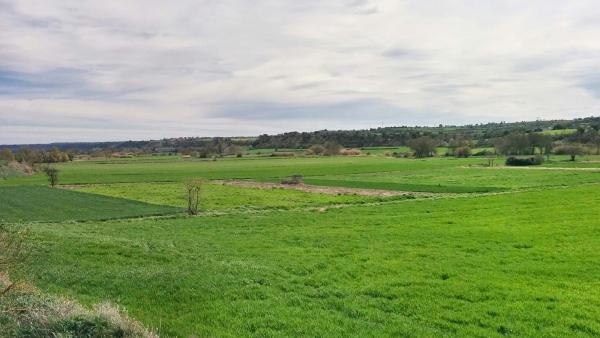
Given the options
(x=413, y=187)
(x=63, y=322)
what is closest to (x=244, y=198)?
(x=413, y=187)

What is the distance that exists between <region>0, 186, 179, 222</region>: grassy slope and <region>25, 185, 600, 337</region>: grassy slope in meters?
14.2

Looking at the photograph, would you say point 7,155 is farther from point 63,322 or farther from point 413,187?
point 63,322

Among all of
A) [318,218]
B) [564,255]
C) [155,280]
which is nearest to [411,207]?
[318,218]

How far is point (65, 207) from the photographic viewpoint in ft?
152

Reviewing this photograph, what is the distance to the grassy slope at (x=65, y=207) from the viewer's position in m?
39.8

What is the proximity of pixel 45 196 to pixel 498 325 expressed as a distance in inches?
2181

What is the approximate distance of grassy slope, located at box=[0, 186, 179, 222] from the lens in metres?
39.8

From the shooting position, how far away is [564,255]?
694 inches

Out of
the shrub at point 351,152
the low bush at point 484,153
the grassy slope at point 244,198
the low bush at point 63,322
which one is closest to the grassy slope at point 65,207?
the grassy slope at point 244,198

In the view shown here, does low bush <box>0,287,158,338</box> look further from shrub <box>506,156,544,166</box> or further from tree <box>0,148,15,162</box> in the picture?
tree <box>0,148,15,162</box>

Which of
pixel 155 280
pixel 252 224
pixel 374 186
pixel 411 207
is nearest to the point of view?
pixel 155 280

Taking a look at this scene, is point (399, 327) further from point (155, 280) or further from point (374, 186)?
point (374, 186)

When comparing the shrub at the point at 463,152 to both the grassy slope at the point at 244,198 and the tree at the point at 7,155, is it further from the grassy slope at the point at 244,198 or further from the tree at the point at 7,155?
the tree at the point at 7,155

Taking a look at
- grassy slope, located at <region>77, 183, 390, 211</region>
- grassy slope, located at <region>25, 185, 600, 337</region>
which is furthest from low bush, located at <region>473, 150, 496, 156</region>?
grassy slope, located at <region>25, 185, 600, 337</region>
